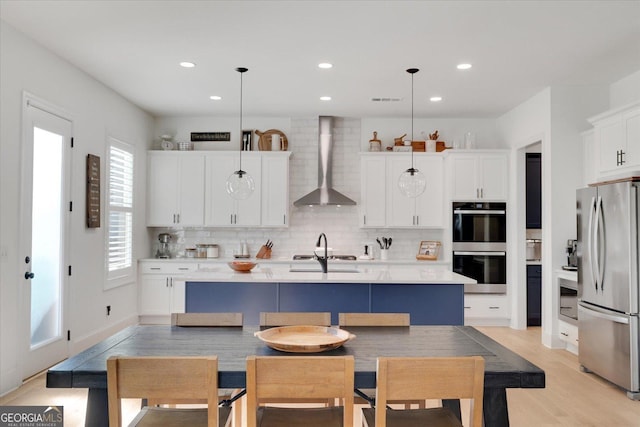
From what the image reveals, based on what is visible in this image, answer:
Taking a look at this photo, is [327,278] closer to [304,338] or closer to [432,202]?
[304,338]

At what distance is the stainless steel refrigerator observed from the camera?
3.82 meters

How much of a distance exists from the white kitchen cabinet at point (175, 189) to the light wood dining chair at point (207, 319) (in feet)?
13.7

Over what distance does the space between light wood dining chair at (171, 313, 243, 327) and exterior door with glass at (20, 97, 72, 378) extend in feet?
6.48

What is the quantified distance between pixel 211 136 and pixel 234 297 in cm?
352

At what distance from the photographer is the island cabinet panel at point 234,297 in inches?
170

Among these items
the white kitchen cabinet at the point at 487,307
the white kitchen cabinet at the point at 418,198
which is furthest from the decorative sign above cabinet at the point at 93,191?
the white kitchen cabinet at the point at 487,307

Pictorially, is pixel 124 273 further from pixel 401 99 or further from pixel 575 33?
pixel 575 33

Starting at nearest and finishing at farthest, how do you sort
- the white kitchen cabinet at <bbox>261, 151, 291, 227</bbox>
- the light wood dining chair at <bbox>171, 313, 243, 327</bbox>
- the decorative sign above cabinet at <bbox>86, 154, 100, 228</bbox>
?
the light wood dining chair at <bbox>171, 313, 243, 327</bbox>, the decorative sign above cabinet at <bbox>86, 154, 100, 228</bbox>, the white kitchen cabinet at <bbox>261, 151, 291, 227</bbox>

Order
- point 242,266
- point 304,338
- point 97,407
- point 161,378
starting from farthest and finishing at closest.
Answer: point 242,266 < point 304,338 < point 97,407 < point 161,378

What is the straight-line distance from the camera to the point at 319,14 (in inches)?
142

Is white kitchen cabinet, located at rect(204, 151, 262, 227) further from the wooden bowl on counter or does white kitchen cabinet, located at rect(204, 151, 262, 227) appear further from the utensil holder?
the wooden bowl on counter

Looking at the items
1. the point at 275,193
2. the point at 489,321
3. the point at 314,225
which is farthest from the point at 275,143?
the point at 489,321

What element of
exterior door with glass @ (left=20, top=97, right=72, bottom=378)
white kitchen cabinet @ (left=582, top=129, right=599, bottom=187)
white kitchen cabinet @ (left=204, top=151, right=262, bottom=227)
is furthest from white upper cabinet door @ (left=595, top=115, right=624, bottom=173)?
exterior door with glass @ (left=20, top=97, right=72, bottom=378)

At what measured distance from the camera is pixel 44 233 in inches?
172
